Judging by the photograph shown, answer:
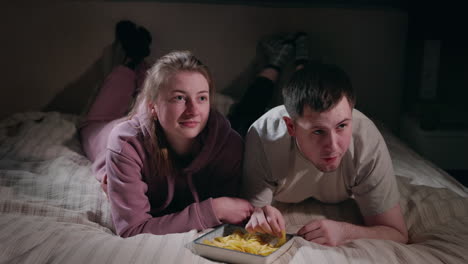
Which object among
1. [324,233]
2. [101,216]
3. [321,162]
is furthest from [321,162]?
[101,216]

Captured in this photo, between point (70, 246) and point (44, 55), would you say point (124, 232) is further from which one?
point (44, 55)

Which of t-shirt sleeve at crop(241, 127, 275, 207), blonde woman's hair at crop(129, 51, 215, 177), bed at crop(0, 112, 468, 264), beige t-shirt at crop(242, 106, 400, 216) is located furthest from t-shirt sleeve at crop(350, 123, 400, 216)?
blonde woman's hair at crop(129, 51, 215, 177)

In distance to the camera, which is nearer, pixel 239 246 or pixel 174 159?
pixel 239 246

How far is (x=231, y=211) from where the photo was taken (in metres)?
1.20

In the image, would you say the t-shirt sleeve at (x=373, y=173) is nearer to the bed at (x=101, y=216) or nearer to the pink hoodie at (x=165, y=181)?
the bed at (x=101, y=216)

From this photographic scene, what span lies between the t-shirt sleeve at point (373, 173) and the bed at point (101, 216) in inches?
4.7

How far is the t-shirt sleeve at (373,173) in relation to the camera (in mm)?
1199

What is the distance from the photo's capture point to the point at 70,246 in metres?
0.97

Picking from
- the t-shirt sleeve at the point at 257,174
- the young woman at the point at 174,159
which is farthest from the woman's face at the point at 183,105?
the t-shirt sleeve at the point at 257,174

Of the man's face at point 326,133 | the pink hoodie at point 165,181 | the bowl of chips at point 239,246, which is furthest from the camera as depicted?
the pink hoodie at point 165,181

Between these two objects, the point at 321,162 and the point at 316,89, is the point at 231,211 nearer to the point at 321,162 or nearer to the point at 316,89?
the point at 321,162

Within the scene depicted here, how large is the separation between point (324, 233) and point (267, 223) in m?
0.15

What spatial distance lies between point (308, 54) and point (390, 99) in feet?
2.00

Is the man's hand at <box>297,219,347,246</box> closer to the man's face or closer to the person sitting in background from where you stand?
the person sitting in background
